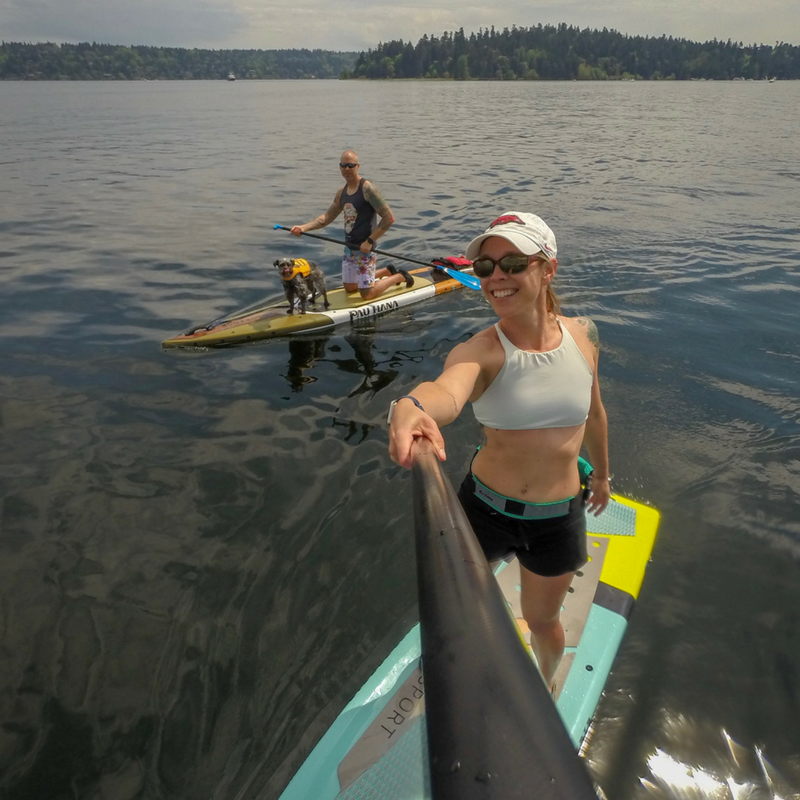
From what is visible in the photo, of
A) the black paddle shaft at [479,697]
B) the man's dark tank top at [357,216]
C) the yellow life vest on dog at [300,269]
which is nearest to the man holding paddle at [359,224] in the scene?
the man's dark tank top at [357,216]

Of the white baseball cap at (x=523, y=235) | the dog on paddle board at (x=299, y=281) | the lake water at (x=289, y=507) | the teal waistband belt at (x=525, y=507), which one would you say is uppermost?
the white baseball cap at (x=523, y=235)

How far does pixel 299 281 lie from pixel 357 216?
1.60 meters

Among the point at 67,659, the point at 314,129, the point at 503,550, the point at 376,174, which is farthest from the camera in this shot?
the point at 314,129

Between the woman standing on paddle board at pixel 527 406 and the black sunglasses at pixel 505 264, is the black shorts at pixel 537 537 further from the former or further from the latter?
the black sunglasses at pixel 505 264

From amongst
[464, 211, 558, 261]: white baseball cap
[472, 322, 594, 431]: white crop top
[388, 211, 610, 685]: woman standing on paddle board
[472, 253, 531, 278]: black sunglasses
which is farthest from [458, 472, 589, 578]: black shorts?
[464, 211, 558, 261]: white baseball cap

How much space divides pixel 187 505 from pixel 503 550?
403cm

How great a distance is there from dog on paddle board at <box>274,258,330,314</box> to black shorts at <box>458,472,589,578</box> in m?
7.75

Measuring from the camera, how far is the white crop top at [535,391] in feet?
9.53

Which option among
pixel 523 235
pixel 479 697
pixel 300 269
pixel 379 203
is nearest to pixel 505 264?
pixel 523 235

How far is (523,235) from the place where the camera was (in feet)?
8.97

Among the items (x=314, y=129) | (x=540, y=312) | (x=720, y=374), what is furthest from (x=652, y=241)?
(x=314, y=129)

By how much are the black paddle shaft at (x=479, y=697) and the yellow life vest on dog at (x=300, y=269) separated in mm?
9295

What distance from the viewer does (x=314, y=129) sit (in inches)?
1848

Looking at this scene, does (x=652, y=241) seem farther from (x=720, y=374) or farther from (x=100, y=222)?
(x=100, y=222)
